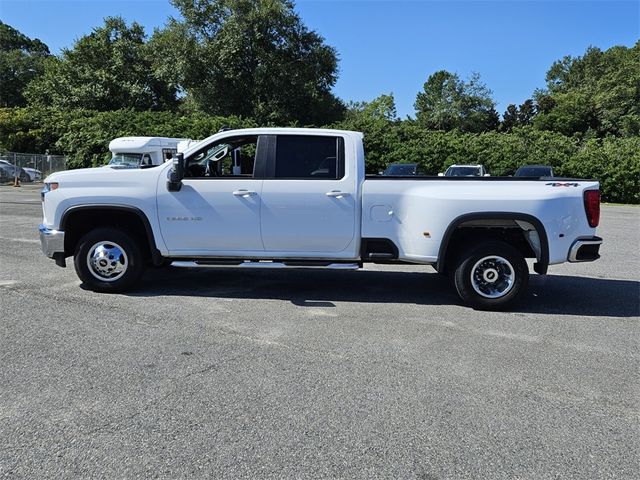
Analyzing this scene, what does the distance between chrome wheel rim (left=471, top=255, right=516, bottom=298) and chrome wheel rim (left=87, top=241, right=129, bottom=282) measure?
4.21 m

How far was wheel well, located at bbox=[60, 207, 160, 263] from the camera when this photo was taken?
6.54m

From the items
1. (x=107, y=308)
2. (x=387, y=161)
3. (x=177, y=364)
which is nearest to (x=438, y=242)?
(x=177, y=364)

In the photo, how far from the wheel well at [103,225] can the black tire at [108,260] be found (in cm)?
18

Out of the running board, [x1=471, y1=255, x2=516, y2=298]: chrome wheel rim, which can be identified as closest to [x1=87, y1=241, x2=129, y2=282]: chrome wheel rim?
the running board

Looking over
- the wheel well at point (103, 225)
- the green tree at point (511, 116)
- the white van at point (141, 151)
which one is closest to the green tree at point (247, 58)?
the white van at point (141, 151)

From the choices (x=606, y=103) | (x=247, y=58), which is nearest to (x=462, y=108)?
(x=606, y=103)

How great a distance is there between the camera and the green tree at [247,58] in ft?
121

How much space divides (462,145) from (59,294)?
2600 cm

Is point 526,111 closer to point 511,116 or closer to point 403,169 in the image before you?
point 511,116

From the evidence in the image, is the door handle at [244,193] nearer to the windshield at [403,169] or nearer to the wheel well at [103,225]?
the wheel well at [103,225]

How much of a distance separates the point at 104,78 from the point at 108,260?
4006 cm

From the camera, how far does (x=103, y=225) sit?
22.2ft

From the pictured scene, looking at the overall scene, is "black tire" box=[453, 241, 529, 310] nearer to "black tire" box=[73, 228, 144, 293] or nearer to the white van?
"black tire" box=[73, 228, 144, 293]

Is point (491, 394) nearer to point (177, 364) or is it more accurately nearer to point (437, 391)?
point (437, 391)
